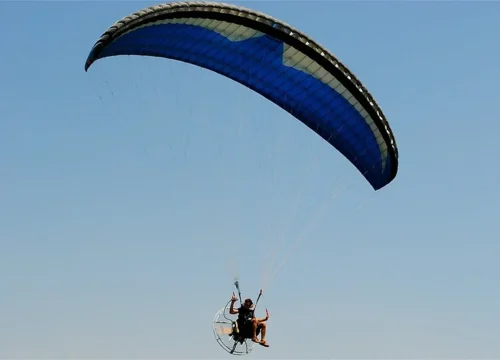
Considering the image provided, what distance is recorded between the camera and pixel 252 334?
81.2 ft

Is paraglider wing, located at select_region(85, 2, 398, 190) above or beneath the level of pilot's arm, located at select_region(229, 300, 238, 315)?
above

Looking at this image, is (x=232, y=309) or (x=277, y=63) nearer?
(x=232, y=309)

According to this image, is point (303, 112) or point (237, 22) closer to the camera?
point (237, 22)

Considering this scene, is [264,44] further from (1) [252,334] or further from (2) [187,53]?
(1) [252,334]

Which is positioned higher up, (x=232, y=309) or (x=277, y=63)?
(x=277, y=63)

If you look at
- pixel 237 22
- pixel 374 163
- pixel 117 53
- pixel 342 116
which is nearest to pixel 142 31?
pixel 117 53

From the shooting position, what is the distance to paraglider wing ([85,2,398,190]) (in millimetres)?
23828

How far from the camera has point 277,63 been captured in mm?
26078

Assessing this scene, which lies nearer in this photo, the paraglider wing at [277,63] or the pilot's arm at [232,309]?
the paraglider wing at [277,63]

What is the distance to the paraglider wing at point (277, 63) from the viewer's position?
78.2 feet

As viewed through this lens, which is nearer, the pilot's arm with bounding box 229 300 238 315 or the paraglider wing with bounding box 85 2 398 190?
the paraglider wing with bounding box 85 2 398 190

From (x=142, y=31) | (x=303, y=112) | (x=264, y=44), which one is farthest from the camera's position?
(x=303, y=112)

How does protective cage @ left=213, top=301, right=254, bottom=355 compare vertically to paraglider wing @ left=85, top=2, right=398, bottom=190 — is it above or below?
below

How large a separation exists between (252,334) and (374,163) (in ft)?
21.1
